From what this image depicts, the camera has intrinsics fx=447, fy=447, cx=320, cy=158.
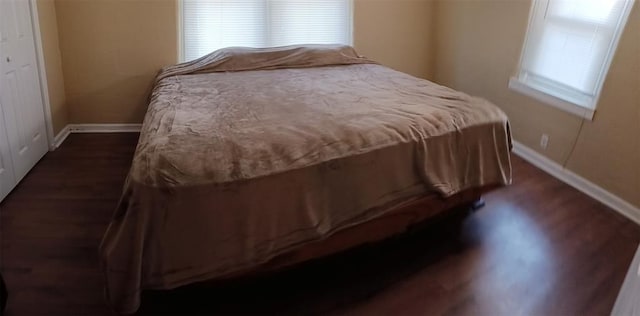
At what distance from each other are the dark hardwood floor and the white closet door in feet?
0.79

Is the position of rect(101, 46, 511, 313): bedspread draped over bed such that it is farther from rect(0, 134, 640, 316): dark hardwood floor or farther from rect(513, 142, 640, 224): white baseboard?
rect(513, 142, 640, 224): white baseboard

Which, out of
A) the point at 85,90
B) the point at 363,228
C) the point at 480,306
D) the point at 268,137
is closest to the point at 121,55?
the point at 85,90

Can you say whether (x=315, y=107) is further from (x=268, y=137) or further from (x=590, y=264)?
(x=590, y=264)

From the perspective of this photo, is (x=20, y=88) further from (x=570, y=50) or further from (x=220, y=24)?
(x=570, y=50)

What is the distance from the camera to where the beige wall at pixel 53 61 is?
3.36m

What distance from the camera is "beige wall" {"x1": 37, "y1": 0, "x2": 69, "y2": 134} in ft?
11.0

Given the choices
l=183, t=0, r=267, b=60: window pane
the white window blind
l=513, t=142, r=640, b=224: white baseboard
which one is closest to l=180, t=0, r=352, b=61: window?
l=183, t=0, r=267, b=60: window pane

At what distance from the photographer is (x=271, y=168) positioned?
1828 mm

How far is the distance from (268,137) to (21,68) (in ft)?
6.90

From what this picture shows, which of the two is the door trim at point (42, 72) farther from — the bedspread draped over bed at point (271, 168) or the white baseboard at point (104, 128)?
the bedspread draped over bed at point (271, 168)

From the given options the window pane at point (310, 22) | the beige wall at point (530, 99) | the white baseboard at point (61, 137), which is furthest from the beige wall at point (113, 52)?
the beige wall at point (530, 99)

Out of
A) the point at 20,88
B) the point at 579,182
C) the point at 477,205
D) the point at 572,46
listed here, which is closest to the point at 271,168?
the point at 477,205

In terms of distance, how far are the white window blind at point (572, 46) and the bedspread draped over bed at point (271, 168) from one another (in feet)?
3.39

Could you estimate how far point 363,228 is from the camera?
2135 mm
